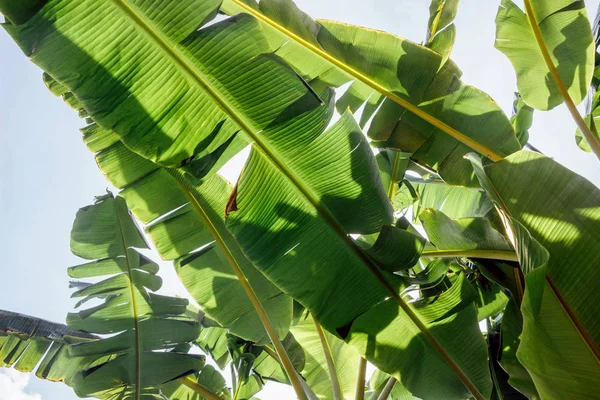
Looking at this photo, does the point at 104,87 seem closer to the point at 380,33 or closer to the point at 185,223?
the point at 185,223

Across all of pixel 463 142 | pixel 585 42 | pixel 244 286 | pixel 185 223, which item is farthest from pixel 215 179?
pixel 585 42

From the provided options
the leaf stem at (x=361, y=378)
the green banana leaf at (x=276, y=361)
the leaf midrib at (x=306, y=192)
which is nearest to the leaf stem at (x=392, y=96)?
the leaf midrib at (x=306, y=192)

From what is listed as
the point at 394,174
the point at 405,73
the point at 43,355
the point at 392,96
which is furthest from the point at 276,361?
the point at 405,73

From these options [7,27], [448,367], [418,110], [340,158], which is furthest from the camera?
[418,110]

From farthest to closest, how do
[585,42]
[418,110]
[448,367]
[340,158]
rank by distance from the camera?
1. [418,110]
2. [585,42]
3. [448,367]
4. [340,158]

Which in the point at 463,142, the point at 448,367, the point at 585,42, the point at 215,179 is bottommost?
the point at 448,367

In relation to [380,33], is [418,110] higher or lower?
lower

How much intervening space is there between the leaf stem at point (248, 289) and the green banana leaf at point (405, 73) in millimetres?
691

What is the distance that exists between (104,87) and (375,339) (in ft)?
4.05

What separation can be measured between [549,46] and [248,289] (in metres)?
1.60

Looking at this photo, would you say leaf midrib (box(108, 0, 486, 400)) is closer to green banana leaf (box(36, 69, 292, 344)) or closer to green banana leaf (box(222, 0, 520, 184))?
green banana leaf (box(36, 69, 292, 344))

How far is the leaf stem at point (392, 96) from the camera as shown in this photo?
1.66 meters

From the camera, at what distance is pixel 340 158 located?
54.7 inches

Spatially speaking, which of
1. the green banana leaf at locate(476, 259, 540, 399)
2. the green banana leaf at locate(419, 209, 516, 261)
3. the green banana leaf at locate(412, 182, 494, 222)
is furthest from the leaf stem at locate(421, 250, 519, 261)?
the green banana leaf at locate(412, 182, 494, 222)
